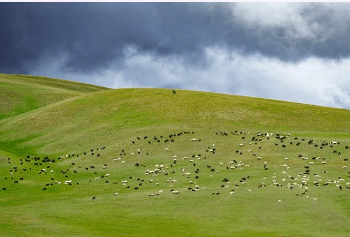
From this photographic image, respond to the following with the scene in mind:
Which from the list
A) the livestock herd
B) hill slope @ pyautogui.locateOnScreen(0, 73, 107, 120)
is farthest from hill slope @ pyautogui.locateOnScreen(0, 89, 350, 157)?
hill slope @ pyautogui.locateOnScreen(0, 73, 107, 120)

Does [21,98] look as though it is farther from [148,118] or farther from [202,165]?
[202,165]

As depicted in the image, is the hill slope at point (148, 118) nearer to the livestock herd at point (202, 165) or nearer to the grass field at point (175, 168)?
the grass field at point (175, 168)

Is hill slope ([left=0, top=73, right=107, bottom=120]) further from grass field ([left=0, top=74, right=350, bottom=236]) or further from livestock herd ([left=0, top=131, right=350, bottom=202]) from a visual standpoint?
livestock herd ([left=0, top=131, right=350, bottom=202])

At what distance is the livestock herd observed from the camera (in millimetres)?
43938

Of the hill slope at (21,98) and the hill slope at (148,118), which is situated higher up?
the hill slope at (21,98)

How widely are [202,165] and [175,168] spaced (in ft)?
11.7

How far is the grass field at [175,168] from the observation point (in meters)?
32.3

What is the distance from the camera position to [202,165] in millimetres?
52812

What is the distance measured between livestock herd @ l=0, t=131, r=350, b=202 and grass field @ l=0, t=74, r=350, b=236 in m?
0.16

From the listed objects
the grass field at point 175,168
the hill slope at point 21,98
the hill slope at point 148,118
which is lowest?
the grass field at point 175,168

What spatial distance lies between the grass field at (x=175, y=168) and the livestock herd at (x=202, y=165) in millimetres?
158

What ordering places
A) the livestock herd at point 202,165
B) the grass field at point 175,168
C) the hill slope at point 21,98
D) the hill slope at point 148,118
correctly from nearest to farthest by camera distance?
1. the grass field at point 175,168
2. the livestock herd at point 202,165
3. the hill slope at point 148,118
4. the hill slope at point 21,98

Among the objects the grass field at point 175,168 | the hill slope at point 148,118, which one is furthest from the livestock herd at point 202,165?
the hill slope at point 148,118

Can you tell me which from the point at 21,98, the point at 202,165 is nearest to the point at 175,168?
the point at 202,165
